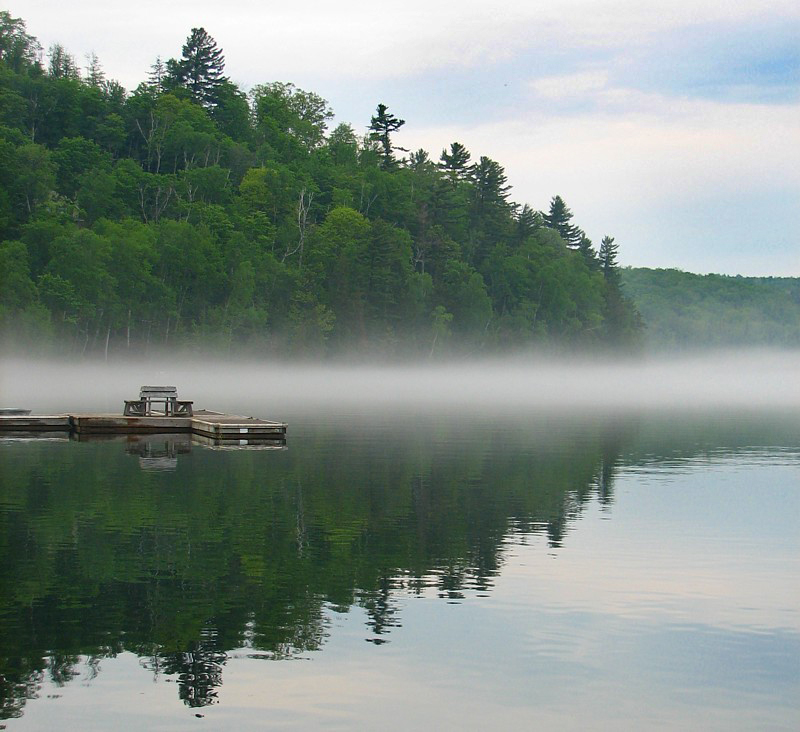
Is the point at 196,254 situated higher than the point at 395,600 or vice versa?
the point at 196,254

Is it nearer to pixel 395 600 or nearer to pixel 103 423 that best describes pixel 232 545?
pixel 395 600

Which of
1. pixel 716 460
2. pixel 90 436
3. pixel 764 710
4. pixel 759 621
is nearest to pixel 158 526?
pixel 759 621

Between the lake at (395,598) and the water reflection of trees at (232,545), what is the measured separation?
0.07m

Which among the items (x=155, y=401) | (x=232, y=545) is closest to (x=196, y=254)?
(x=155, y=401)

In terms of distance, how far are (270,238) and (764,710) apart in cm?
17066

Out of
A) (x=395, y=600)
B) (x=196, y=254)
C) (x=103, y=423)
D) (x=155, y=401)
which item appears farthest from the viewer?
(x=196, y=254)

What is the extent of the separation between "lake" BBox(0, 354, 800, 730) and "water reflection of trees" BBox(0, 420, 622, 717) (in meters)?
0.07

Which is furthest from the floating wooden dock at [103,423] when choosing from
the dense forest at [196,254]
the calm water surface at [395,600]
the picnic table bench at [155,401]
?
the dense forest at [196,254]

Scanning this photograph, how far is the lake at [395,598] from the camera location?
1334 cm

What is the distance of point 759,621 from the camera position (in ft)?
56.3

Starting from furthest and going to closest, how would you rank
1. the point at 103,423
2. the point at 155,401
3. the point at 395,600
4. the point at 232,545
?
the point at 155,401, the point at 103,423, the point at 232,545, the point at 395,600

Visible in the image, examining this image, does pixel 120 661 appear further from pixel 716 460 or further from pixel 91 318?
pixel 91 318

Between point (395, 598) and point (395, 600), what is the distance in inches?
5.5

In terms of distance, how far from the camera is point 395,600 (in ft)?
59.1
